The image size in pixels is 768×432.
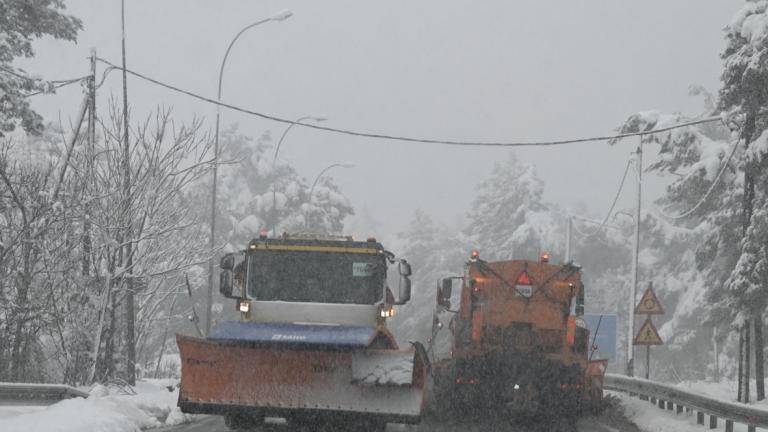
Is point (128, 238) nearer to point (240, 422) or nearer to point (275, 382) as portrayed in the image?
point (240, 422)

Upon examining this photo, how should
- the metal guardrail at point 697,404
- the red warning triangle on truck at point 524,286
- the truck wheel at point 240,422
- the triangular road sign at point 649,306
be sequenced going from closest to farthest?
the metal guardrail at point 697,404 → the truck wheel at point 240,422 → the red warning triangle on truck at point 524,286 → the triangular road sign at point 649,306

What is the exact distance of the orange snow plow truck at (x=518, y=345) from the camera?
14258 mm

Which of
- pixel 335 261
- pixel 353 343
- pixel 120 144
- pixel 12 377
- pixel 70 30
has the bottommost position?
pixel 12 377

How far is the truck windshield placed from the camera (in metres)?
13.0

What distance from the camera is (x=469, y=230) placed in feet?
274

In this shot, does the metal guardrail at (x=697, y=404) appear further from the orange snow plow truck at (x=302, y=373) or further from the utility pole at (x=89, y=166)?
the utility pole at (x=89, y=166)

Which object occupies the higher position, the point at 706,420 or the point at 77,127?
the point at 77,127

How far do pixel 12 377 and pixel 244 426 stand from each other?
246 inches

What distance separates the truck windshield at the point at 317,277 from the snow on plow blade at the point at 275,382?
199 cm

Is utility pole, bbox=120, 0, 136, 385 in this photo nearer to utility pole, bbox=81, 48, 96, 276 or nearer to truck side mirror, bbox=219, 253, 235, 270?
utility pole, bbox=81, 48, 96, 276

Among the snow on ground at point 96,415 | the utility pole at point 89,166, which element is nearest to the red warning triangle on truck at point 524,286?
the snow on ground at point 96,415

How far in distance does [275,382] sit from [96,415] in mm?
2093

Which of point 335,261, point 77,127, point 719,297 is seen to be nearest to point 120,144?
point 77,127

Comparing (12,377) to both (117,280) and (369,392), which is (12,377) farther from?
(369,392)
